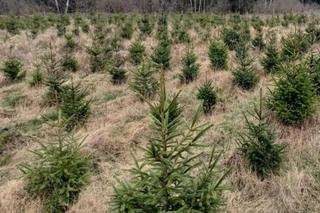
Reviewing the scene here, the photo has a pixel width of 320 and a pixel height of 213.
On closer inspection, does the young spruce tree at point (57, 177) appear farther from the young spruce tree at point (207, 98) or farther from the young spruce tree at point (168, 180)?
the young spruce tree at point (207, 98)

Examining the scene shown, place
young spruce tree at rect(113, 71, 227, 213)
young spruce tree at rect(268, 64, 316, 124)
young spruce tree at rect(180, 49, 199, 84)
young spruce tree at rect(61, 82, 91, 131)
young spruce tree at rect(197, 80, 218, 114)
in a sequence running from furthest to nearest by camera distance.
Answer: young spruce tree at rect(180, 49, 199, 84) → young spruce tree at rect(197, 80, 218, 114) → young spruce tree at rect(61, 82, 91, 131) → young spruce tree at rect(268, 64, 316, 124) → young spruce tree at rect(113, 71, 227, 213)

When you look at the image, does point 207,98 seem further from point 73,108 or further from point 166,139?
point 166,139

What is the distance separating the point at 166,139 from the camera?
3029mm

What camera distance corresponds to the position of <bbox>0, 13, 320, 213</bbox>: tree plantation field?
3.41 metres

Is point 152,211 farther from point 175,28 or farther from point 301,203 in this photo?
point 175,28

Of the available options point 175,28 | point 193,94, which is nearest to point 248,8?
point 175,28

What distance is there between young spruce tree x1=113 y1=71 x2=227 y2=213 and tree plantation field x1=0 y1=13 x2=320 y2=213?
0.01 meters

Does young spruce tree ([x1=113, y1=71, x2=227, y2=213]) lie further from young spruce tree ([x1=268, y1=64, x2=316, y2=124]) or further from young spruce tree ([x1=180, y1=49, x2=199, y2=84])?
young spruce tree ([x1=180, y1=49, x2=199, y2=84])

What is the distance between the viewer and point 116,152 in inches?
255

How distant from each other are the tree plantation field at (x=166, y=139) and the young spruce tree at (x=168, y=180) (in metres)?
0.01

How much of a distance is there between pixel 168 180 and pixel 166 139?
425mm

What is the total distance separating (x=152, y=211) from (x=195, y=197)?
44 centimetres

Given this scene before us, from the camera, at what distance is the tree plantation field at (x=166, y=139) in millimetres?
3410

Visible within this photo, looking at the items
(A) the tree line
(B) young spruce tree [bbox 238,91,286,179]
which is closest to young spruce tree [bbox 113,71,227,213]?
(B) young spruce tree [bbox 238,91,286,179]
